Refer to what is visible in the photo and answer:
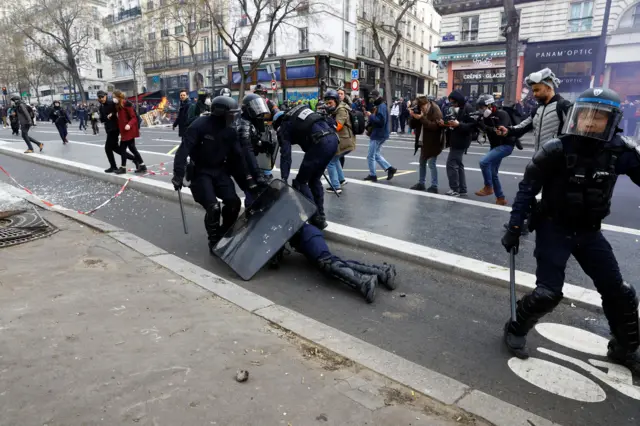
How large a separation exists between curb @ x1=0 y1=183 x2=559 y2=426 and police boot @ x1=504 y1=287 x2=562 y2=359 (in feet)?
2.15

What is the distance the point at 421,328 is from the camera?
11.2ft

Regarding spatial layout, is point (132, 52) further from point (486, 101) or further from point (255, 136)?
point (486, 101)

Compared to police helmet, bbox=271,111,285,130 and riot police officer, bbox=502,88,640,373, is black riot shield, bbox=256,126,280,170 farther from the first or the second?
riot police officer, bbox=502,88,640,373

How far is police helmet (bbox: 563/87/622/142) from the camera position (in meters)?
2.55

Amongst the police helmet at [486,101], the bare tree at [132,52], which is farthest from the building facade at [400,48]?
the police helmet at [486,101]

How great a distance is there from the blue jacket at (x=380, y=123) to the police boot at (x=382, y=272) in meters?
4.79

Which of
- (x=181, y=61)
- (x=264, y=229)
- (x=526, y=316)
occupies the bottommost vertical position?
(x=526, y=316)

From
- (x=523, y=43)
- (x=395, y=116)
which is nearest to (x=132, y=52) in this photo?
(x=395, y=116)

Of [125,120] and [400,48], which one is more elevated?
[400,48]

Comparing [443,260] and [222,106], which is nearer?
[443,260]

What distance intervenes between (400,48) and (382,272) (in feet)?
156

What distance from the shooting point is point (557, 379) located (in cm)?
279

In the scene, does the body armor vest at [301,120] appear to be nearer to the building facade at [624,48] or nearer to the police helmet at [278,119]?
the police helmet at [278,119]

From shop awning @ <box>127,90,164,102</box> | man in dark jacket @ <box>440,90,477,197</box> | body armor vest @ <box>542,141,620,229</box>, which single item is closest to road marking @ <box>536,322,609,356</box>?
body armor vest @ <box>542,141,620,229</box>
